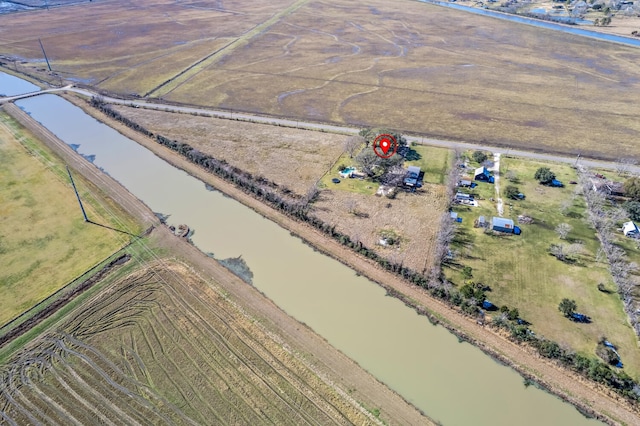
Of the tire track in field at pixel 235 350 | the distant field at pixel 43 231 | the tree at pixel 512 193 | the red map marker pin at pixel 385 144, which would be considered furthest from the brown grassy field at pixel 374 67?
Answer: the tire track in field at pixel 235 350

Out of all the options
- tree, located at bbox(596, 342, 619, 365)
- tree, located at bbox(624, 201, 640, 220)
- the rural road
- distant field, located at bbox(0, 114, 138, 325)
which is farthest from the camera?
the rural road

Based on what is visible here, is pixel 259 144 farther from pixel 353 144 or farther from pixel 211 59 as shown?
pixel 211 59

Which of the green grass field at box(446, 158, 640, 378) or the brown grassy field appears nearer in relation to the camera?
Answer: the green grass field at box(446, 158, 640, 378)

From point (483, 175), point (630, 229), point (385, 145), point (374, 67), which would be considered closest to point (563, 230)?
point (630, 229)

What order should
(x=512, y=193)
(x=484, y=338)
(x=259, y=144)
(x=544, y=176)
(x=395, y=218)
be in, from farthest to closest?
(x=259, y=144) → (x=544, y=176) → (x=512, y=193) → (x=395, y=218) → (x=484, y=338)

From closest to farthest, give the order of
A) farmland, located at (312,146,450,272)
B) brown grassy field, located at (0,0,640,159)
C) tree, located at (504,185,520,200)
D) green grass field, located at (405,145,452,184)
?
farmland, located at (312,146,450,272) → tree, located at (504,185,520,200) → green grass field, located at (405,145,452,184) → brown grassy field, located at (0,0,640,159)

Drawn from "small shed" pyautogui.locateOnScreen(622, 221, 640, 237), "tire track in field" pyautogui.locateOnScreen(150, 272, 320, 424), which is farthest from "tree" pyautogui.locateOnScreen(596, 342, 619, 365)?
"tire track in field" pyautogui.locateOnScreen(150, 272, 320, 424)

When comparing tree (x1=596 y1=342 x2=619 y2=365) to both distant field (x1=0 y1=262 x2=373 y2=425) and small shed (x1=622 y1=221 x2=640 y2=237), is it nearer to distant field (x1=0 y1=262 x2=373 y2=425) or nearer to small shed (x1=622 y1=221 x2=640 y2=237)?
small shed (x1=622 y1=221 x2=640 y2=237)
